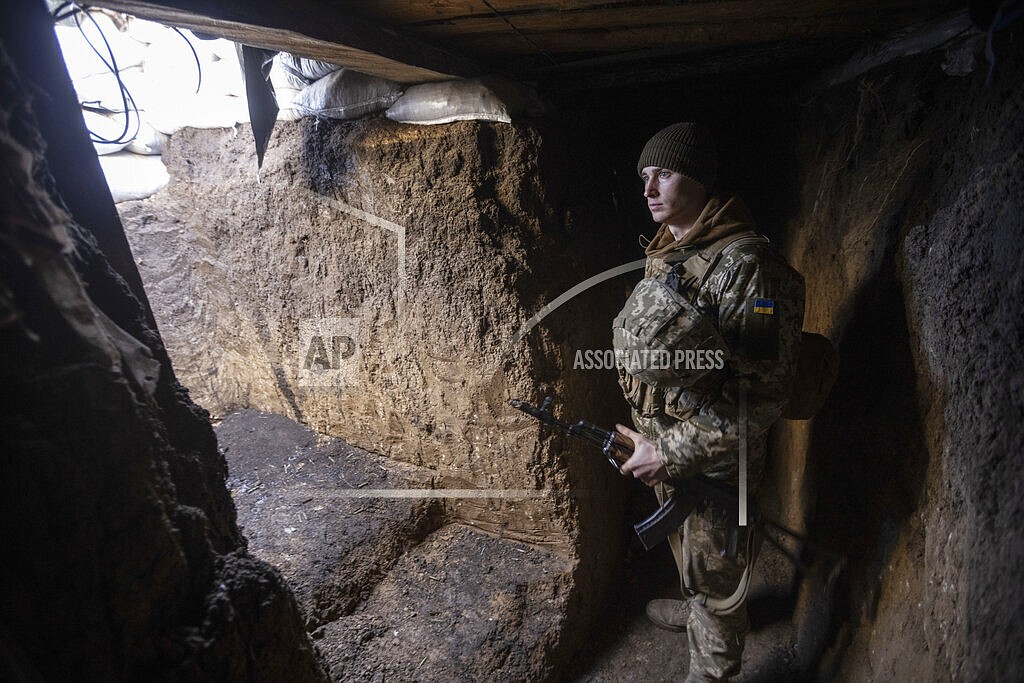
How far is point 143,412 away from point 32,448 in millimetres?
190

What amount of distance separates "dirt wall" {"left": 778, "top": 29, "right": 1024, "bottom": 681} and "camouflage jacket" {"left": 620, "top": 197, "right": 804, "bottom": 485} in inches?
13.3

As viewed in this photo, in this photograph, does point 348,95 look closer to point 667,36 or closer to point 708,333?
point 667,36

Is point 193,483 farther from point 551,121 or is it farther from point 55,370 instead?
point 551,121

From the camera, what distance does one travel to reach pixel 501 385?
2168mm

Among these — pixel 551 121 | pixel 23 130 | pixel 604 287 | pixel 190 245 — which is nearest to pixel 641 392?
pixel 604 287

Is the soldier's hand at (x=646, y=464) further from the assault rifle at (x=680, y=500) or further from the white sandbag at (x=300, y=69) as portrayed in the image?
the white sandbag at (x=300, y=69)

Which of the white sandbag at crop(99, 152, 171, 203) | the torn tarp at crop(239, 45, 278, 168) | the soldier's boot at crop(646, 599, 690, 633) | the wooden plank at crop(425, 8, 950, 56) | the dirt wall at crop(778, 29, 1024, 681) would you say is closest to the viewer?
the dirt wall at crop(778, 29, 1024, 681)

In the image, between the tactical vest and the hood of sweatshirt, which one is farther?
the hood of sweatshirt

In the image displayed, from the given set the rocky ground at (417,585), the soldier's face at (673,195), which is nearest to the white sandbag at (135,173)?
the rocky ground at (417,585)

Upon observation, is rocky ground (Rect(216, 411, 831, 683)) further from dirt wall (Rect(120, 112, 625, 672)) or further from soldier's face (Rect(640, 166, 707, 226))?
soldier's face (Rect(640, 166, 707, 226))

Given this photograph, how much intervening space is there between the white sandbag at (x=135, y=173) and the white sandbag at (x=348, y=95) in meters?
1.19

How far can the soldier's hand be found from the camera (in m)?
1.70

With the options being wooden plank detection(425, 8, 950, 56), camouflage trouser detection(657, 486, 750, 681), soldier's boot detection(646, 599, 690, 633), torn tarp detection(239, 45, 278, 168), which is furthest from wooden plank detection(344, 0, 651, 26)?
soldier's boot detection(646, 599, 690, 633)

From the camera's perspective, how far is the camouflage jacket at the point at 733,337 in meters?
1.47
